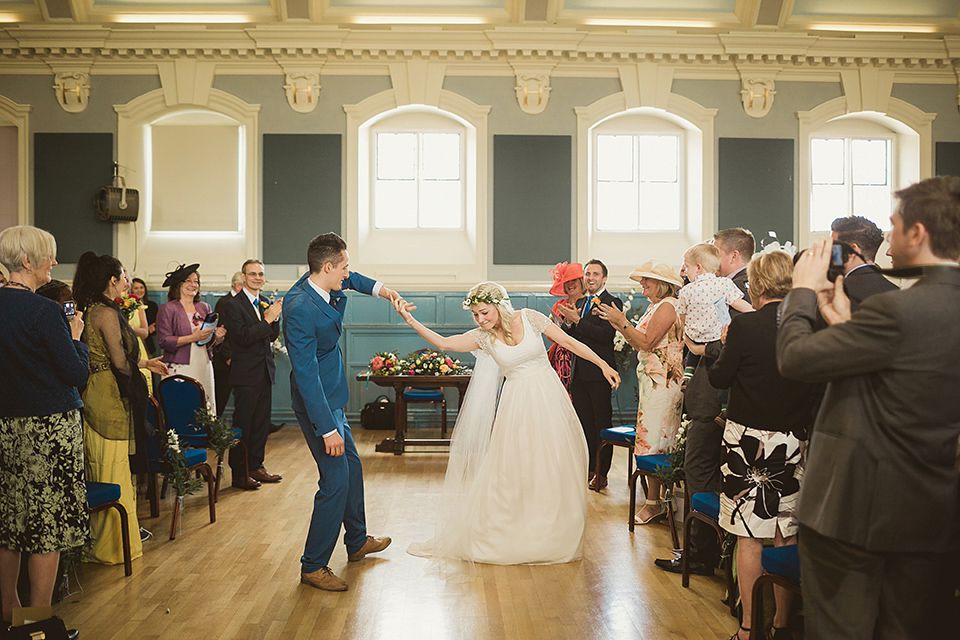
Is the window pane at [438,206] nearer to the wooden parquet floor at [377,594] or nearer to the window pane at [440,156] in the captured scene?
the window pane at [440,156]

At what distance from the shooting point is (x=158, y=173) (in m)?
10.1

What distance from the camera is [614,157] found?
34.0 feet

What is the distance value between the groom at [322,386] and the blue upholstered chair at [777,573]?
2002 mm

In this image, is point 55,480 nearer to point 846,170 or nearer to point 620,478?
point 620,478

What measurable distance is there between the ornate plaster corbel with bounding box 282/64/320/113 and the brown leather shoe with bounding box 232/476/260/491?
524 centimetres

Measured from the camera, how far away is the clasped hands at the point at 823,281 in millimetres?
2182

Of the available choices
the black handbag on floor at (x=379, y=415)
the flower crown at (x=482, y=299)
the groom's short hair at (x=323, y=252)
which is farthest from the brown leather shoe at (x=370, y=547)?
the black handbag on floor at (x=379, y=415)

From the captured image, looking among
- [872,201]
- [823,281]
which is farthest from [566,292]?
[872,201]

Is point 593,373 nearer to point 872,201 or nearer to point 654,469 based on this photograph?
point 654,469

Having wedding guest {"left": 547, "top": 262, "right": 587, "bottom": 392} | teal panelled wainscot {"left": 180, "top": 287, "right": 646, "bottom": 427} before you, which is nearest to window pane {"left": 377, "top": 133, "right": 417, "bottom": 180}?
teal panelled wainscot {"left": 180, "top": 287, "right": 646, "bottom": 427}

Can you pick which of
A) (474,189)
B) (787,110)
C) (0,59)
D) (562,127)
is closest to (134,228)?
(0,59)

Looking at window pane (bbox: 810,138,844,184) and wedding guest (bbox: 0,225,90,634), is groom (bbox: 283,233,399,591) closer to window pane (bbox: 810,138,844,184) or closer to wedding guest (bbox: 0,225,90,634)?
wedding guest (bbox: 0,225,90,634)

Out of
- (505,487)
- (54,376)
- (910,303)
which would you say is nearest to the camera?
(910,303)

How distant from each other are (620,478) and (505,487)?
269cm
